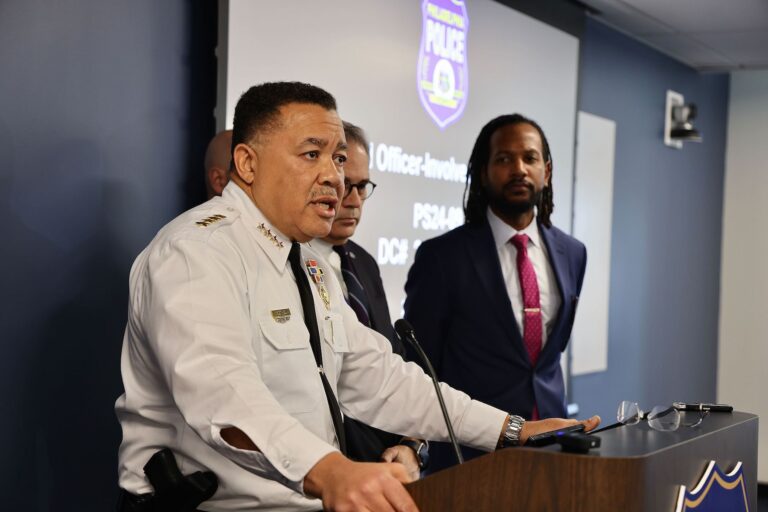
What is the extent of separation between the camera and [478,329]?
320cm

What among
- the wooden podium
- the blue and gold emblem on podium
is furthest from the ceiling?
the wooden podium

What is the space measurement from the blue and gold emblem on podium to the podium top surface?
0.07 meters

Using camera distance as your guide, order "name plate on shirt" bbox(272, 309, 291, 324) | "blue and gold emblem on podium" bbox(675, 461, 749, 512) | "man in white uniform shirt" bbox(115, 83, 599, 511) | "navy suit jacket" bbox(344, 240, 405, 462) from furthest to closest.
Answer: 1. "navy suit jacket" bbox(344, 240, 405, 462)
2. "name plate on shirt" bbox(272, 309, 291, 324)
3. "blue and gold emblem on podium" bbox(675, 461, 749, 512)
4. "man in white uniform shirt" bbox(115, 83, 599, 511)

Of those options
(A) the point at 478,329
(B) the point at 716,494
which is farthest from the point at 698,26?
→ (B) the point at 716,494

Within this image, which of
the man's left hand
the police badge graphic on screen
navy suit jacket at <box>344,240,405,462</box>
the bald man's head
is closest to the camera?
navy suit jacket at <box>344,240,405,462</box>

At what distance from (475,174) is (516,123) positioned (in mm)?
237

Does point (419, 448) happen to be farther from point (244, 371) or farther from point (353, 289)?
point (244, 371)

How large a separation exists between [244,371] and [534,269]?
6.32ft

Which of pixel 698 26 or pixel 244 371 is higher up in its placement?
pixel 698 26

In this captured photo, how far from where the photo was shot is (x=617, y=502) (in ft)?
4.52

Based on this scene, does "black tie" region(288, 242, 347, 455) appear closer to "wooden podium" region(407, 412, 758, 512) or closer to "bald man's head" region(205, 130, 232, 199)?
"wooden podium" region(407, 412, 758, 512)

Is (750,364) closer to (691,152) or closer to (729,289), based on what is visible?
(729,289)

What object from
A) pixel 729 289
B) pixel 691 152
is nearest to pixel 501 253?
pixel 691 152

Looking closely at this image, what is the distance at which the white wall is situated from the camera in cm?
760
